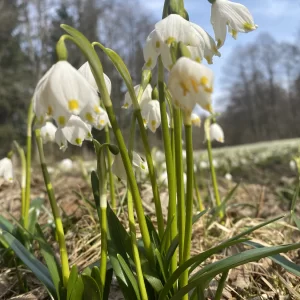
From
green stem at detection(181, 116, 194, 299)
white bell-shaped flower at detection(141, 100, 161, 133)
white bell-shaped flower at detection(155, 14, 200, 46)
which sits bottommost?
green stem at detection(181, 116, 194, 299)

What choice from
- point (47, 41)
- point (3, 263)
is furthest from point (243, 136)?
point (3, 263)

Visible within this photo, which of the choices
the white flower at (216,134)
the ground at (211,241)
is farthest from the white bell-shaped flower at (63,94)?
the white flower at (216,134)

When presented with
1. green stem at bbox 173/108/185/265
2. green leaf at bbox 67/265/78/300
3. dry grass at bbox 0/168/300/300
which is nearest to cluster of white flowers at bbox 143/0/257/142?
green stem at bbox 173/108/185/265

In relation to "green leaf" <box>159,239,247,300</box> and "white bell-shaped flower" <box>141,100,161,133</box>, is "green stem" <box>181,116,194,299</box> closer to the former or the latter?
"green leaf" <box>159,239,247,300</box>

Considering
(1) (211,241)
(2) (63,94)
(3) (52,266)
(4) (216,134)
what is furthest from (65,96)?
(4) (216,134)

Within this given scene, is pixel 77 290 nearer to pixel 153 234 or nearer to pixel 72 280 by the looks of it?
pixel 72 280

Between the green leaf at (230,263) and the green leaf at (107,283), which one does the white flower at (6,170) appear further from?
the green leaf at (230,263)
